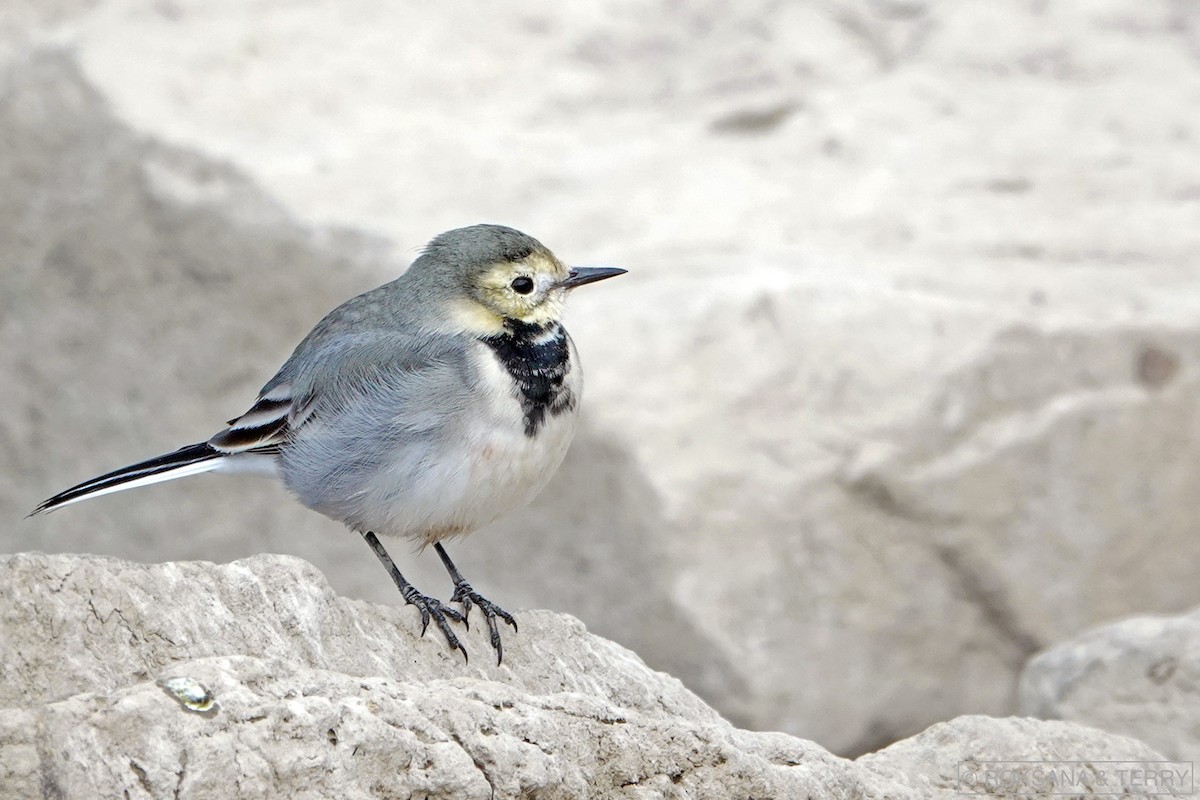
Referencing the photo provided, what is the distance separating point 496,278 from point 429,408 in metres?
0.58

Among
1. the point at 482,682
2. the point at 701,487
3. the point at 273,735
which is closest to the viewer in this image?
the point at 273,735

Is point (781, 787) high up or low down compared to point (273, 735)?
down

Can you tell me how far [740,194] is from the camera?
9.08 metres

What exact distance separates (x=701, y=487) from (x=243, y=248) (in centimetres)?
306

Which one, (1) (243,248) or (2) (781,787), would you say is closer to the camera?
(2) (781,787)

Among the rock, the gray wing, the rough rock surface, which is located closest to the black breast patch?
the gray wing

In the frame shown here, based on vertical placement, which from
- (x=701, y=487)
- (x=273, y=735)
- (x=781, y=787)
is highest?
(x=273, y=735)

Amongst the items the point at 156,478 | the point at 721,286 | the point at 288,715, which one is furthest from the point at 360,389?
the point at 721,286

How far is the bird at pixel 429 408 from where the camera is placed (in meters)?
5.03

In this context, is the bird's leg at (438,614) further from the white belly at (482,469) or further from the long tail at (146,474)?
the long tail at (146,474)

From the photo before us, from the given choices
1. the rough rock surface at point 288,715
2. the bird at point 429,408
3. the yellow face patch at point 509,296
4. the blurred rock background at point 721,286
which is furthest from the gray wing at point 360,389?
the blurred rock background at point 721,286

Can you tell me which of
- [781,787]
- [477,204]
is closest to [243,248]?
[477,204]

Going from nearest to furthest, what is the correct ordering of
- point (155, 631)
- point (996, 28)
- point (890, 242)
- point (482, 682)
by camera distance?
point (155, 631)
point (482, 682)
point (890, 242)
point (996, 28)

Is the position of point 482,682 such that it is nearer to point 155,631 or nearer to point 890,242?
point 155,631
